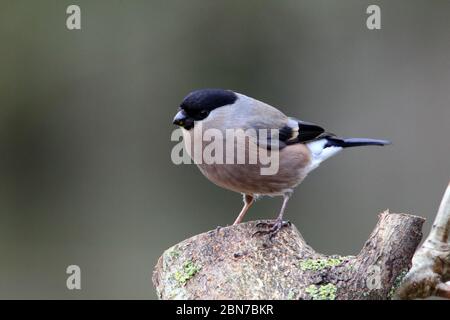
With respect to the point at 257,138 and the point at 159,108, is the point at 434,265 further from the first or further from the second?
the point at 159,108

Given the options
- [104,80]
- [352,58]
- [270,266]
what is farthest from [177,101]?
[270,266]

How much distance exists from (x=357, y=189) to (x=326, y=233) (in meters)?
0.60

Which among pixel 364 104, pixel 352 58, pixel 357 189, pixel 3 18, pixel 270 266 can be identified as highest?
pixel 3 18

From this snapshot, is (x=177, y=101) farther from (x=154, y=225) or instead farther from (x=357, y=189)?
(x=357, y=189)

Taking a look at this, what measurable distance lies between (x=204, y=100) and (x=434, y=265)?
5.60ft

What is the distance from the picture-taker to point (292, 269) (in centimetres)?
311

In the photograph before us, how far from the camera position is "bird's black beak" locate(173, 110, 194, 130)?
405 cm

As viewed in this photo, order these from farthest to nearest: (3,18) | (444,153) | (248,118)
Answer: (3,18) → (444,153) → (248,118)

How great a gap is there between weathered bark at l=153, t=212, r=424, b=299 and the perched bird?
2.43 feet

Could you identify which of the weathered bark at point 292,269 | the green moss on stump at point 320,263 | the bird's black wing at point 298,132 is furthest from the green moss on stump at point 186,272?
the bird's black wing at point 298,132

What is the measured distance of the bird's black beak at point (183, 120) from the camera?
405 cm
